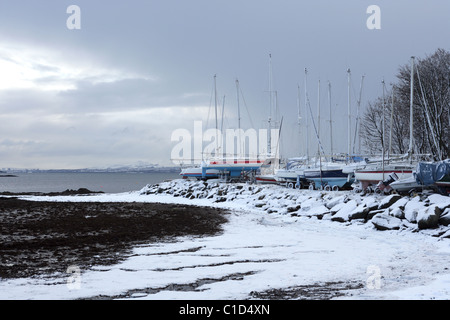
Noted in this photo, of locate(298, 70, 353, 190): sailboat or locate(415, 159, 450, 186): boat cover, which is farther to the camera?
locate(298, 70, 353, 190): sailboat

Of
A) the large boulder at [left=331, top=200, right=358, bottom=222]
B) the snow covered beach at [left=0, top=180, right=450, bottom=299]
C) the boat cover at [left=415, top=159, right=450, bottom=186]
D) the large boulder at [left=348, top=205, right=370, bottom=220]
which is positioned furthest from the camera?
the boat cover at [left=415, top=159, right=450, bottom=186]

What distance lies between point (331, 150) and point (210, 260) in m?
33.8

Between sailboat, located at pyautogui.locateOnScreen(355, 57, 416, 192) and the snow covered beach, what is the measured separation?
26.2ft

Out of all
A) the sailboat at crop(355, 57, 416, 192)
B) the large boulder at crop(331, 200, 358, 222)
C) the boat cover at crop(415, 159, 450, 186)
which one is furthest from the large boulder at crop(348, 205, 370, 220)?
the sailboat at crop(355, 57, 416, 192)

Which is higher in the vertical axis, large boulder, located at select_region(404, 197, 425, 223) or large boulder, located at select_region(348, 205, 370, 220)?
large boulder, located at select_region(404, 197, 425, 223)

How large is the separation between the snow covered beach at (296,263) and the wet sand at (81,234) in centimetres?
78

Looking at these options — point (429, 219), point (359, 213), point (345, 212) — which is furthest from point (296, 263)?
point (345, 212)

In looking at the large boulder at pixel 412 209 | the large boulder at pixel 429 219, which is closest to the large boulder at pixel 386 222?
the large boulder at pixel 412 209

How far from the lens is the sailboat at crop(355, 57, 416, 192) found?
89.0ft

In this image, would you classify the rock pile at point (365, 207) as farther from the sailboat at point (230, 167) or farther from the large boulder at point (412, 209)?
the sailboat at point (230, 167)

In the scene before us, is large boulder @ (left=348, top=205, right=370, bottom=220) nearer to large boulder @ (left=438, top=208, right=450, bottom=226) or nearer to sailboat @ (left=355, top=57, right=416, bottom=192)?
large boulder @ (left=438, top=208, right=450, bottom=226)

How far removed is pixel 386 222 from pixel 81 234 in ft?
35.6

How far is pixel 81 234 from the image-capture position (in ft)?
54.1
